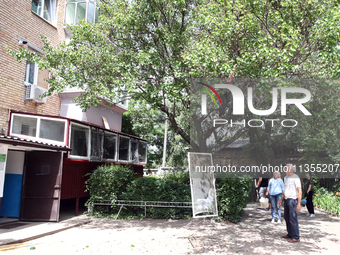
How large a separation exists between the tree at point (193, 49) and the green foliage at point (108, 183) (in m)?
2.70

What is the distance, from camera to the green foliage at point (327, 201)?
456 inches

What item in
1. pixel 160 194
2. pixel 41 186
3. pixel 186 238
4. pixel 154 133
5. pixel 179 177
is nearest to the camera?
pixel 186 238

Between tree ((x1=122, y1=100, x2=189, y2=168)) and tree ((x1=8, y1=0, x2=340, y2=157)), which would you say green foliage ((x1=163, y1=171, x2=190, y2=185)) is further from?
tree ((x1=122, y1=100, x2=189, y2=168))

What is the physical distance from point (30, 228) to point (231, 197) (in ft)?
21.6

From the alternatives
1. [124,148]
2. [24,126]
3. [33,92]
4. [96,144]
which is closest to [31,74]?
[33,92]

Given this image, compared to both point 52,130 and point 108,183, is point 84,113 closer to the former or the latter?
point 52,130

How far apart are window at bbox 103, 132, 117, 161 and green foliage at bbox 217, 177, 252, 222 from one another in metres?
6.32

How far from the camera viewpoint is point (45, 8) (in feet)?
46.3

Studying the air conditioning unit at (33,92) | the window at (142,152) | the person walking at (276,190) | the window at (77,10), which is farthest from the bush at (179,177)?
the window at (77,10)

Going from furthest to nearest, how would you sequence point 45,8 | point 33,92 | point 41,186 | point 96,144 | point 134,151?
point 134,151 → point 45,8 → point 96,144 → point 33,92 → point 41,186

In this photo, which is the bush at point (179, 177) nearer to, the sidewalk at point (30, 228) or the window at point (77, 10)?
the sidewalk at point (30, 228)

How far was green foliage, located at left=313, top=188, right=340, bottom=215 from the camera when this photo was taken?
1158cm

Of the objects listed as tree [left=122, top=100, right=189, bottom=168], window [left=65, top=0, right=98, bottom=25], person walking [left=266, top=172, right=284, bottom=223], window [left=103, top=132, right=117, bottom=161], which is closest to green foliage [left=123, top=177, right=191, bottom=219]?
person walking [left=266, top=172, right=284, bottom=223]

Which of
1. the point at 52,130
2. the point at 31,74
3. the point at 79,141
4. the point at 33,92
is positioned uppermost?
the point at 31,74
